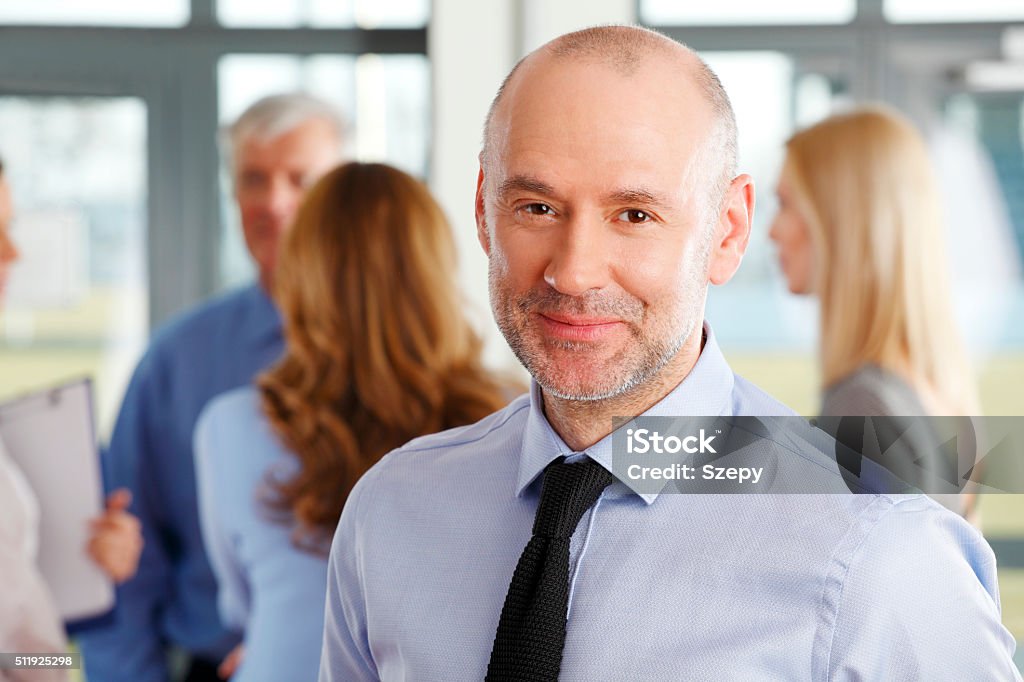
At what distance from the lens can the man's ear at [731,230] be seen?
719 mm

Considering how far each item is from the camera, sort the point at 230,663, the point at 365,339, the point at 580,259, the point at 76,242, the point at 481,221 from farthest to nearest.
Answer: the point at 76,242, the point at 230,663, the point at 365,339, the point at 481,221, the point at 580,259

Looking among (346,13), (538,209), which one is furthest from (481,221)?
(346,13)

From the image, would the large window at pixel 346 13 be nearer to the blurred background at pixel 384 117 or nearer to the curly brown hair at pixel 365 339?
the blurred background at pixel 384 117

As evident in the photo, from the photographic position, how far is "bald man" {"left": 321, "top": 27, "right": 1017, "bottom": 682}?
651 mm

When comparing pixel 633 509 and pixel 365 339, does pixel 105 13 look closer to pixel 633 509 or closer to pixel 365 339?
pixel 365 339

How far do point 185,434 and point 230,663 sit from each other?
428 mm

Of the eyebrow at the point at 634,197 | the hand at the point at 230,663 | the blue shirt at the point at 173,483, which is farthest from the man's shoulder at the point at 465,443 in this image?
the blue shirt at the point at 173,483

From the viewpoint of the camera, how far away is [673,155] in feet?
2.19

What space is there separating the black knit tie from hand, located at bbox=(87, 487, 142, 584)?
1.29 meters

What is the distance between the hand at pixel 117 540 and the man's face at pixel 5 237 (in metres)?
0.47

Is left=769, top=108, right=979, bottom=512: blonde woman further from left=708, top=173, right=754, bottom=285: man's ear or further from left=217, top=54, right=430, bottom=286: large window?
left=217, top=54, right=430, bottom=286: large window

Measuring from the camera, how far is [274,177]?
1979 millimetres

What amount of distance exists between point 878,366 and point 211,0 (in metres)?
1.55

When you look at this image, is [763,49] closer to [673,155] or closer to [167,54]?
[167,54]
